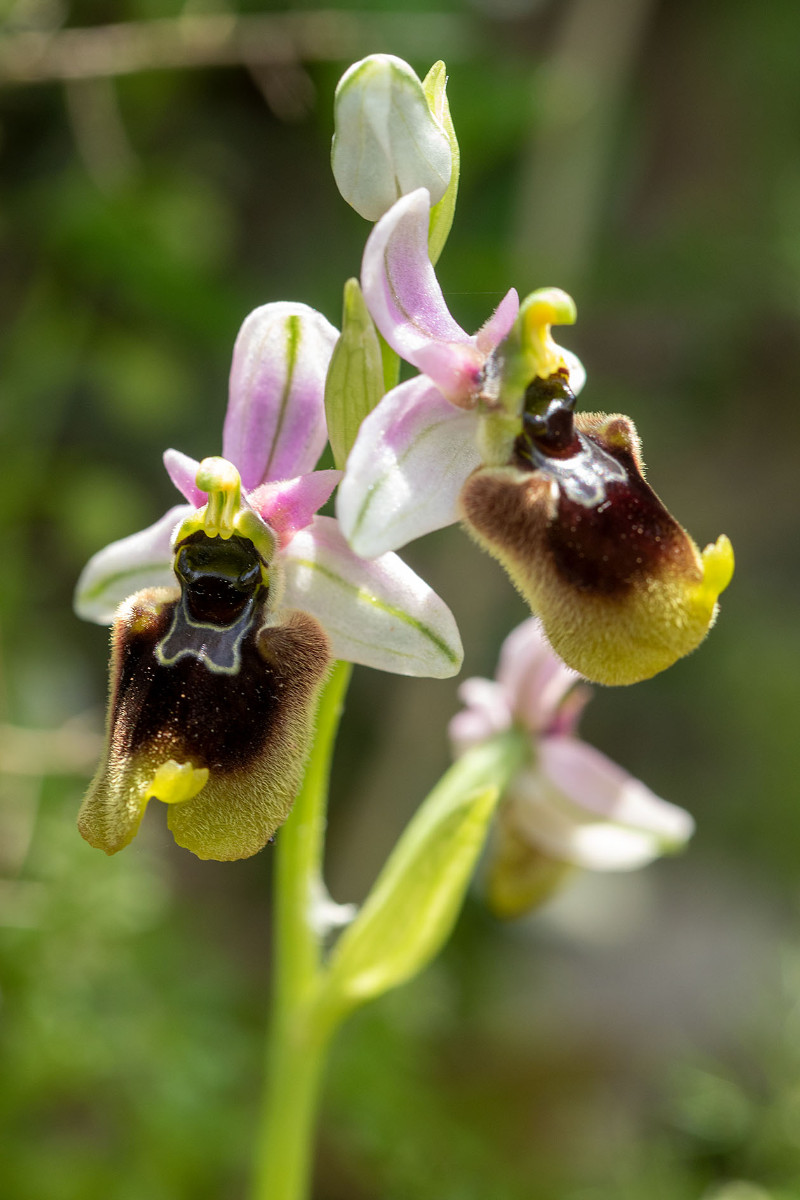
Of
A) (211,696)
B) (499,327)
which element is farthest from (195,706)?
(499,327)

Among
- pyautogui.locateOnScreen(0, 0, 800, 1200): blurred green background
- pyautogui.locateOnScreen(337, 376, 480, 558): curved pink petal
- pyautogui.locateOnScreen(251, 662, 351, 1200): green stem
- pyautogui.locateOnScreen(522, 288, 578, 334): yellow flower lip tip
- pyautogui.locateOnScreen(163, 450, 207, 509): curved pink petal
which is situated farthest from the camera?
pyautogui.locateOnScreen(0, 0, 800, 1200): blurred green background

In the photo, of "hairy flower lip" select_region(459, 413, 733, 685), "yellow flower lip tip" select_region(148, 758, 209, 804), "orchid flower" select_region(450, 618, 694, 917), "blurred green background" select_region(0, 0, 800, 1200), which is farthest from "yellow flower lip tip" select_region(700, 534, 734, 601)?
"blurred green background" select_region(0, 0, 800, 1200)

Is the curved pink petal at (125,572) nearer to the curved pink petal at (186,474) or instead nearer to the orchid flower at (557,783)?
the curved pink petal at (186,474)

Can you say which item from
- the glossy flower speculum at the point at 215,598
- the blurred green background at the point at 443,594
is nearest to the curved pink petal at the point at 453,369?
the glossy flower speculum at the point at 215,598

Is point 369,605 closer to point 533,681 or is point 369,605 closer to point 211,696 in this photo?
point 211,696

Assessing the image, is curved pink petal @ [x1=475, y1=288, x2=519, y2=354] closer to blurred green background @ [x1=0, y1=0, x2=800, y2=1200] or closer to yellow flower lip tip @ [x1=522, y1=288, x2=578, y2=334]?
yellow flower lip tip @ [x1=522, y1=288, x2=578, y2=334]

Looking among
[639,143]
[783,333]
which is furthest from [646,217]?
[783,333]

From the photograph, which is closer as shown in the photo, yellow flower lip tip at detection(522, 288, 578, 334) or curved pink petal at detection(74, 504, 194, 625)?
yellow flower lip tip at detection(522, 288, 578, 334)
